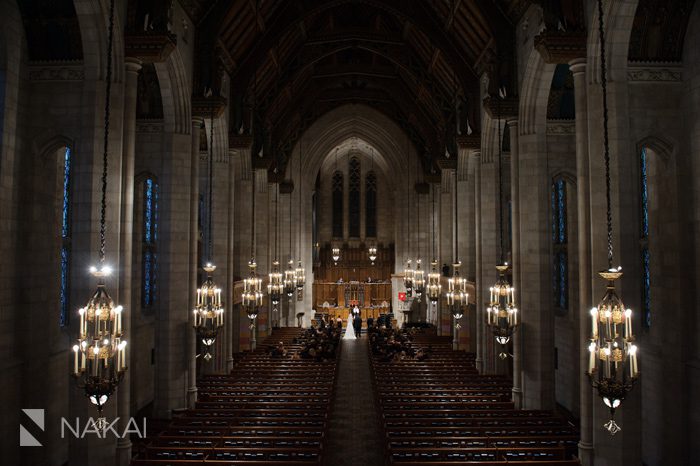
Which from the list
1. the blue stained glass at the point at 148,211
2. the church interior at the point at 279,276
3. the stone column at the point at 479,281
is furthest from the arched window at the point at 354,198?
the blue stained glass at the point at 148,211

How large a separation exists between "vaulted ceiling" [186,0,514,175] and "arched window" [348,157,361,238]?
946 cm

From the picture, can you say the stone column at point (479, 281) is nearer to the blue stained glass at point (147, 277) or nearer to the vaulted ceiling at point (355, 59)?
the vaulted ceiling at point (355, 59)

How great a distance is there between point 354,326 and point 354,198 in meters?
12.7

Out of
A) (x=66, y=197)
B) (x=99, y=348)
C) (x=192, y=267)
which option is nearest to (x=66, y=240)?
(x=66, y=197)

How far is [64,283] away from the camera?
12945mm

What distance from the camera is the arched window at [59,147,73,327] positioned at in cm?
1262

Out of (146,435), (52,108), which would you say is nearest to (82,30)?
(52,108)

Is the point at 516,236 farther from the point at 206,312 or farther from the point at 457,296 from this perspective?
the point at 206,312

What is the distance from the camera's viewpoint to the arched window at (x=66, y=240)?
12.6 m

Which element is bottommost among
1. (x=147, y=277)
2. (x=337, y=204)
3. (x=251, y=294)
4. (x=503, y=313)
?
(x=503, y=313)

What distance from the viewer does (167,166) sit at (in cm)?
1504

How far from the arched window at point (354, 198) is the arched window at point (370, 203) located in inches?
26.1

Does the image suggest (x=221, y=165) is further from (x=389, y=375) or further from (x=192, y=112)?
(x=389, y=375)

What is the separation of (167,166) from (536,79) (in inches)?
409
